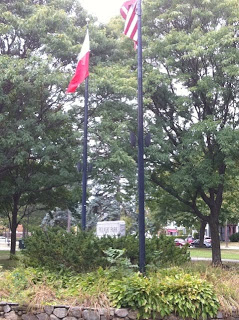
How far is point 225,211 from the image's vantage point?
35562 mm

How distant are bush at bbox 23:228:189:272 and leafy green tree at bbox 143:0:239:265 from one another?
598 centimetres

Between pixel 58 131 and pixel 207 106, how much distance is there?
250 inches

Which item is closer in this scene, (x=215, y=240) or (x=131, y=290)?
(x=131, y=290)

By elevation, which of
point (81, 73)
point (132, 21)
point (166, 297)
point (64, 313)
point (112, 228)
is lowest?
point (64, 313)

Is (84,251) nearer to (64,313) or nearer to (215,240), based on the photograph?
(64,313)

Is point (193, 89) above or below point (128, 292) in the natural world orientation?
above

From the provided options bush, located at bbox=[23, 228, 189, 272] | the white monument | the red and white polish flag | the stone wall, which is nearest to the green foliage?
the stone wall

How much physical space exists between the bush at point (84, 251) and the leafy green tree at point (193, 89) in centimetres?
598

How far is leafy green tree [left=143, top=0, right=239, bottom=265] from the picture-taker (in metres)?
15.6

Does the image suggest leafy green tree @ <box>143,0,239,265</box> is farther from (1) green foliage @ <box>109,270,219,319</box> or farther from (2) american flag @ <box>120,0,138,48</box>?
(1) green foliage @ <box>109,270,219,319</box>

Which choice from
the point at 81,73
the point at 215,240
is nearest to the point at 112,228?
the point at 81,73

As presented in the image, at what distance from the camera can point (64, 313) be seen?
7320mm

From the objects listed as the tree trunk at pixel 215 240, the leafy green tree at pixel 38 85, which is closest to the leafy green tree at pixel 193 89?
the tree trunk at pixel 215 240

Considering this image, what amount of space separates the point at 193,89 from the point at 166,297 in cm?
1026
